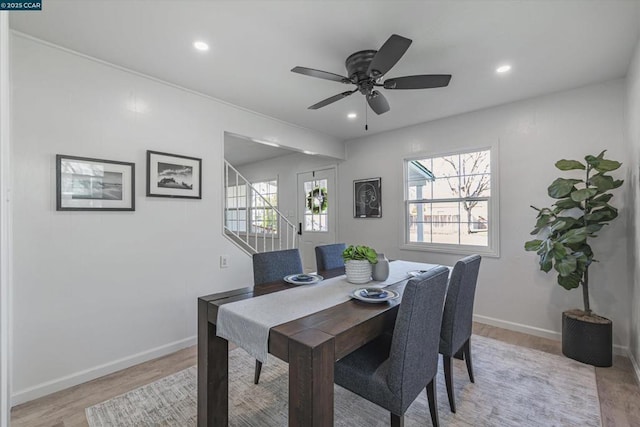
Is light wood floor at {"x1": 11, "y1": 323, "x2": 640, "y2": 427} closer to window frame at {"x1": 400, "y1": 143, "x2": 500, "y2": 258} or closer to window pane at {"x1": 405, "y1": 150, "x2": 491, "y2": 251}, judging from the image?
window frame at {"x1": 400, "y1": 143, "x2": 500, "y2": 258}

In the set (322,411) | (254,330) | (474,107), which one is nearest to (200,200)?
(254,330)

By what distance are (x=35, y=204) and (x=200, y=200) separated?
4.03 feet

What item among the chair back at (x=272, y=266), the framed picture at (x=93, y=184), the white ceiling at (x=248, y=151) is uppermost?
the white ceiling at (x=248, y=151)

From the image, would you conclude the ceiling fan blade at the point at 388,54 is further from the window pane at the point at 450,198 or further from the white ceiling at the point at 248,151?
the white ceiling at the point at 248,151

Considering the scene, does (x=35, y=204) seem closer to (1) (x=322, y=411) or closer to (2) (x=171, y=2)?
(2) (x=171, y=2)

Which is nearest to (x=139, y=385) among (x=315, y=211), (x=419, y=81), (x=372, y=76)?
(x=372, y=76)

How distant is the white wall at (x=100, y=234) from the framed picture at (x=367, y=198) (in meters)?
2.28

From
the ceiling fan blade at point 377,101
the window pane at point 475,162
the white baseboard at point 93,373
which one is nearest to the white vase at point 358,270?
the ceiling fan blade at point 377,101

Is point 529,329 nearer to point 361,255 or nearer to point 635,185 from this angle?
point 635,185

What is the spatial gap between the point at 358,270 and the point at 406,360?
31.3 inches

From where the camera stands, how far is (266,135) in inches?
144

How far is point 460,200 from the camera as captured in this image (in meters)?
3.74

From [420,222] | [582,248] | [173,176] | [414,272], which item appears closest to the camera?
[414,272]

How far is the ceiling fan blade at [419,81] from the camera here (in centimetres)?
203
